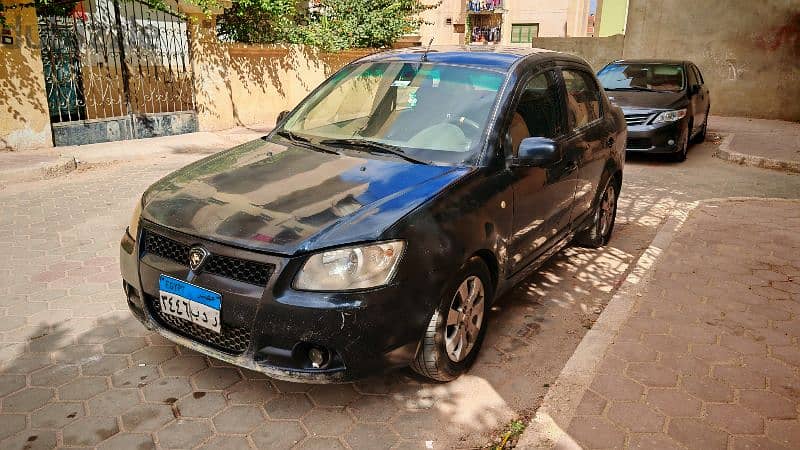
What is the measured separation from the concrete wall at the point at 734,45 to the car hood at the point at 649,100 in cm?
786

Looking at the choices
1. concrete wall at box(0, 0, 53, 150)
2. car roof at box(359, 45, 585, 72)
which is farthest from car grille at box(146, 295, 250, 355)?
concrete wall at box(0, 0, 53, 150)

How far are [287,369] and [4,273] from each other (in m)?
3.40

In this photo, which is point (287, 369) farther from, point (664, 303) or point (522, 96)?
point (664, 303)

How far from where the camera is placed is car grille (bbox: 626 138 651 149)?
9.77 metres

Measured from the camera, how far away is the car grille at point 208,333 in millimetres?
2830

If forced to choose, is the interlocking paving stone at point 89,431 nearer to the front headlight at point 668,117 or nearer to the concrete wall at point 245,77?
the front headlight at point 668,117

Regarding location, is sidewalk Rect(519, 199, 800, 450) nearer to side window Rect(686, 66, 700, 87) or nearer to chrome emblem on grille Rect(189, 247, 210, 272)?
chrome emblem on grille Rect(189, 247, 210, 272)

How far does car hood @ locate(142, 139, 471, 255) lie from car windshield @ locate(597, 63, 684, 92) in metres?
8.51

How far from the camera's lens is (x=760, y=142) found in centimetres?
1169

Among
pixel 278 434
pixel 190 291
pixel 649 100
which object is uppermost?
pixel 649 100

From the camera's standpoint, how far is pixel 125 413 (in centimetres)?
300

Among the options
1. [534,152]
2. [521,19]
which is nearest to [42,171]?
[534,152]

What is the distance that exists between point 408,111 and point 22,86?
28.0 ft

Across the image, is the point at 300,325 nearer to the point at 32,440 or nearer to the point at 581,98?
the point at 32,440
